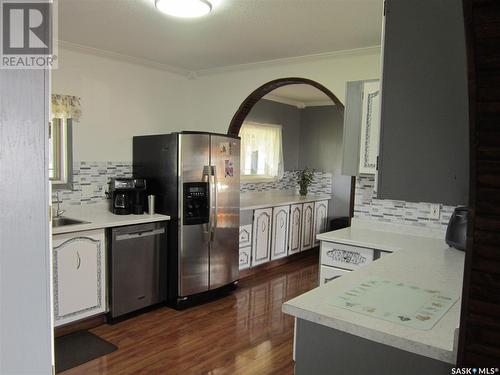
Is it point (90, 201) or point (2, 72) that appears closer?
point (2, 72)

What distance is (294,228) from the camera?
5.30m

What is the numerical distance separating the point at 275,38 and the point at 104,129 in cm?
188

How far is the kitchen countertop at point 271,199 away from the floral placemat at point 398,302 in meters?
2.78

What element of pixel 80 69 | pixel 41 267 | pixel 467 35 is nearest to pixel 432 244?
pixel 467 35

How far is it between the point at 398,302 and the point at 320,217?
173 inches

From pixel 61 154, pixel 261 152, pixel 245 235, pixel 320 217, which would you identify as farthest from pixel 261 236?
pixel 61 154

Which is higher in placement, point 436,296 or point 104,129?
point 104,129

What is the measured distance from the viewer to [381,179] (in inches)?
53.2

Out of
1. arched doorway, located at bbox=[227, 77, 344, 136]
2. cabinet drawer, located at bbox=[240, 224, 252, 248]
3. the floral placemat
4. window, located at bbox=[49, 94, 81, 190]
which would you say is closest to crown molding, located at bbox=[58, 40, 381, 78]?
arched doorway, located at bbox=[227, 77, 344, 136]

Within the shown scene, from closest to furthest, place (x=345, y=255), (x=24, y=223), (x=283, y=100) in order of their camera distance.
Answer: (x=24, y=223) < (x=345, y=255) < (x=283, y=100)

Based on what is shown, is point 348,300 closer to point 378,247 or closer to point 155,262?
point 378,247

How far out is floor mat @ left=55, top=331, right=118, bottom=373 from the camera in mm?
2625

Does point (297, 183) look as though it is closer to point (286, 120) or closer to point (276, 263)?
point (286, 120)

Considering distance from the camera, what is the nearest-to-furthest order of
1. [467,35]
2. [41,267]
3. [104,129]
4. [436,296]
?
[467,35] → [41,267] → [436,296] → [104,129]
